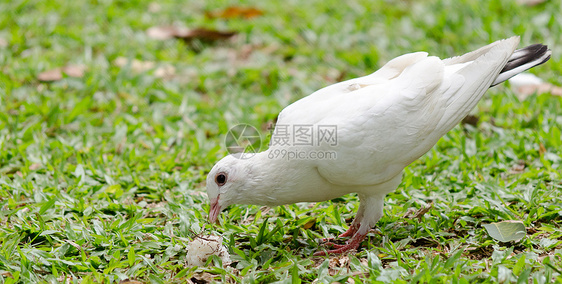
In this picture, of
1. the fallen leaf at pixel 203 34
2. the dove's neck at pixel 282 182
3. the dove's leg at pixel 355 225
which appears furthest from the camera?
the fallen leaf at pixel 203 34

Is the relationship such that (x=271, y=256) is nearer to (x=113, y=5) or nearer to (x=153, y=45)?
(x=153, y=45)

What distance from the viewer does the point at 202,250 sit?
370 centimetres

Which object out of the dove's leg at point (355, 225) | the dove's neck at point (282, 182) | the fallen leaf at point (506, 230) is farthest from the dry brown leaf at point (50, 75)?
the fallen leaf at point (506, 230)

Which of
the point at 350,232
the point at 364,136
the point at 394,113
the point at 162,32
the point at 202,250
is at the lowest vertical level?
the point at 350,232

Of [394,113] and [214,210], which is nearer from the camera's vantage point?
[394,113]

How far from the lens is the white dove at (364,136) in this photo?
145 inches

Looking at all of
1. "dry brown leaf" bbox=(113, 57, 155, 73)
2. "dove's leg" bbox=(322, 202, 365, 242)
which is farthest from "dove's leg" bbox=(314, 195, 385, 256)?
"dry brown leaf" bbox=(113, 57, 155, 73)

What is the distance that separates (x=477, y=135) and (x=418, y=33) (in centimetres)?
247

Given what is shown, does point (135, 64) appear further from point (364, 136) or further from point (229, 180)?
point (364, 136)

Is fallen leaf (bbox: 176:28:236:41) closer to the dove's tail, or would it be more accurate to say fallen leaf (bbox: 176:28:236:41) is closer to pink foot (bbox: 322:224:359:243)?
pink foot (bbox: 322:224:359:243)

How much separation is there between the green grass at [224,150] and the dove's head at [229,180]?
0.34 metres

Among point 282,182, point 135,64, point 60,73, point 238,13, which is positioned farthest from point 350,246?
point 238,13

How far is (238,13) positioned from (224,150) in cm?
323

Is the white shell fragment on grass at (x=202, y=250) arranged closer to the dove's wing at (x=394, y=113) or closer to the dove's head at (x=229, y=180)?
the dove's head at (x=229, y=180)
